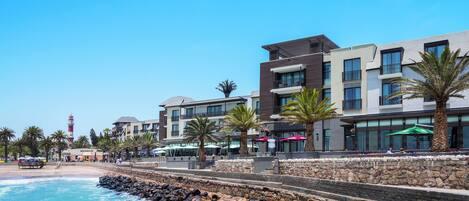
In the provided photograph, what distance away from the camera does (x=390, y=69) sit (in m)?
43.7

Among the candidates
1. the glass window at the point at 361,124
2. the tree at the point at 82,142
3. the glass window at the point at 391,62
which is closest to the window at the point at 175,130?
the glass window at the point at 361,124

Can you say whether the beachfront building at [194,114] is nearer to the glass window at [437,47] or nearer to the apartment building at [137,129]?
the apartment building at [137,129]

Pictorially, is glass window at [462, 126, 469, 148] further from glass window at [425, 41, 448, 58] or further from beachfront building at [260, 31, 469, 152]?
glass window at [425, 41, 448, 58]

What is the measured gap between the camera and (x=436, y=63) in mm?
26812

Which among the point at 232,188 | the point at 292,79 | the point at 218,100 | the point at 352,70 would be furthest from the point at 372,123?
the point at 218,100

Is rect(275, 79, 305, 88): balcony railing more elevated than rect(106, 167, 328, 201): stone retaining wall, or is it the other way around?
rect(275, 79, 305, 88): balcony railing

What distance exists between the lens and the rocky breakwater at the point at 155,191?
30811mm

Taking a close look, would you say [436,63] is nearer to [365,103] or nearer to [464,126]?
[464,126]

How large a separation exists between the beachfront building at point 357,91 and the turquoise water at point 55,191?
761 inches

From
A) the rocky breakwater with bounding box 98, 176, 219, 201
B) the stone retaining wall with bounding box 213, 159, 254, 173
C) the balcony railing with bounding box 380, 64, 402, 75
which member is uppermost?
the balcony railing with bounding box 380, 64, 402, 75

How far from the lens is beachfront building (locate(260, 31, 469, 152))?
39438 mm

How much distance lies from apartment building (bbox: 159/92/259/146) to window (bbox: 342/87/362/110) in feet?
65.6

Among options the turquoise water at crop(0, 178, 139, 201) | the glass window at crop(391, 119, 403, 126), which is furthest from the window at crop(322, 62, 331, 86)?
the turquoise water at crop(0, 178, 139, 201)

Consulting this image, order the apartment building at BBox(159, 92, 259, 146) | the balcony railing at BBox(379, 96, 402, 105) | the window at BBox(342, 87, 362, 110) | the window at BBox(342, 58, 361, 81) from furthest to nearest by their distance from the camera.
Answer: the apartment building at BBox(159, 92, 259, 146) < the window at BBox(342, 58, 361, 81) < the window at BBox(342, 87, 362, 110) < the balcony railing at BBox(379, 96, 402, 105)
